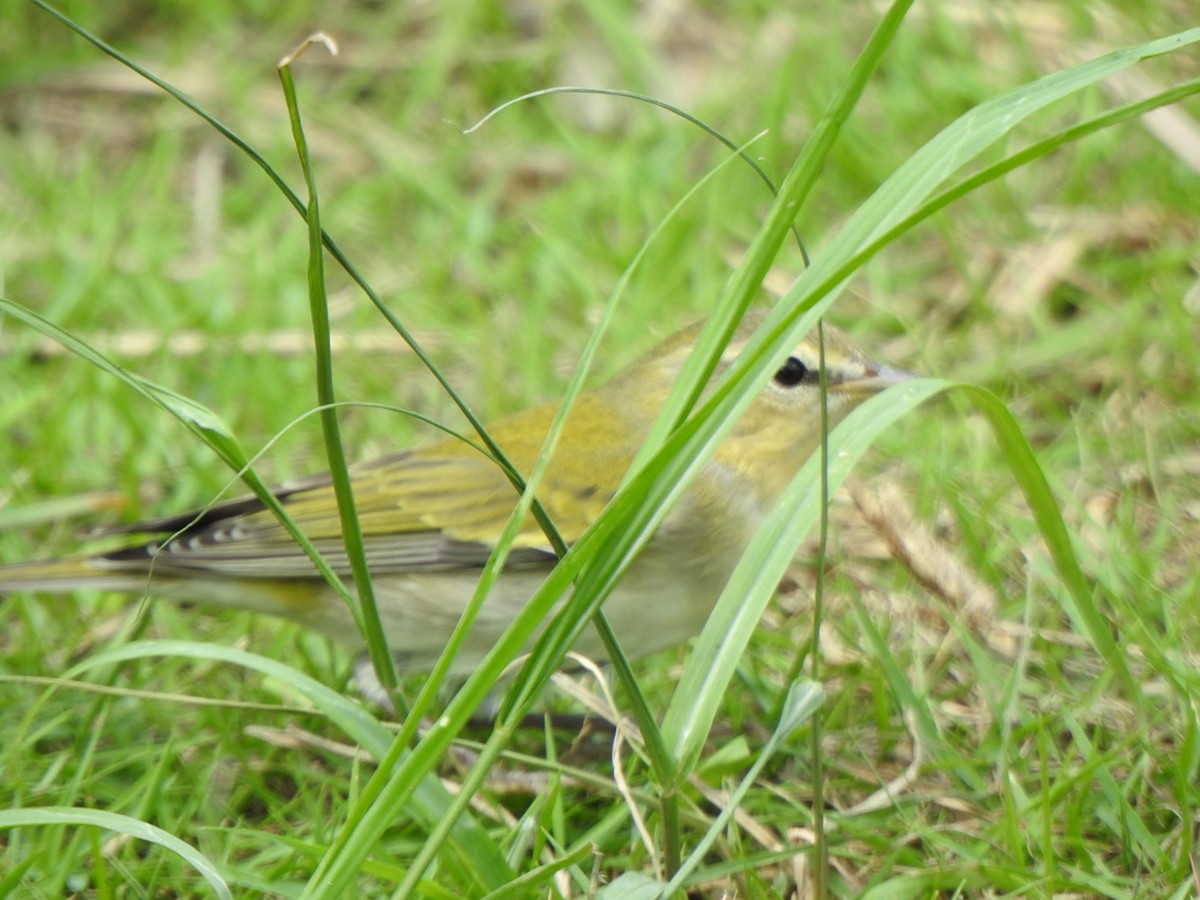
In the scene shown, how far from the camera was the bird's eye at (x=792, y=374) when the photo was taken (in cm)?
391

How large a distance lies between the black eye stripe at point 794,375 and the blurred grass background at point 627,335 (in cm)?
52

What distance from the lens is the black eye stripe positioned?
3908 millimetres

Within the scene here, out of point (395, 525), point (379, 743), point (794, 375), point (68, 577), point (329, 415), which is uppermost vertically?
point (329, 415)

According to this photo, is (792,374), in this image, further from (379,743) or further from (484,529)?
(379,743)

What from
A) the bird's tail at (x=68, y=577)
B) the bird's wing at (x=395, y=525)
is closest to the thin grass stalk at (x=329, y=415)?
the bird's wing at (x=395, y=525)

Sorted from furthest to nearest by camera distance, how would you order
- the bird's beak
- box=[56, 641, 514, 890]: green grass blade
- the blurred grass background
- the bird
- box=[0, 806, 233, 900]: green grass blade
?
the bird's beak
the bird
the blurred grass background
box=[56, 641, 514, 890]: green grass blade
box=[0, 806, 233, 900]: green grass blade

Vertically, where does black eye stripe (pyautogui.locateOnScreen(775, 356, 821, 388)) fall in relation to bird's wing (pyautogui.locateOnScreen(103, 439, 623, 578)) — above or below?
above

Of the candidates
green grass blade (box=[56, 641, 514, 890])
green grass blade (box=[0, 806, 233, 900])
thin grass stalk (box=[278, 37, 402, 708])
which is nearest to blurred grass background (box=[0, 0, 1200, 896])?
green grass blade (box=[56, 641, 514, 890])

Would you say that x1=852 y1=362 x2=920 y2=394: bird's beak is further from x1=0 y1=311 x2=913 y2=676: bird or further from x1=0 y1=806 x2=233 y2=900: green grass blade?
x1=0 y1=806 x2=233 y2=900: green grass blade

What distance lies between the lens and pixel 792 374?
12.9 feet

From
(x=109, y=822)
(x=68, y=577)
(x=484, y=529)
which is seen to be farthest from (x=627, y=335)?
(x=109, y=822)

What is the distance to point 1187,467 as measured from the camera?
4.55 metres

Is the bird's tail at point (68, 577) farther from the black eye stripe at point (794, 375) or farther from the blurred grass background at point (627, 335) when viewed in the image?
the black eye stripe at point (794, 375)

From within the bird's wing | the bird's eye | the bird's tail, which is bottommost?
the bird's tail
